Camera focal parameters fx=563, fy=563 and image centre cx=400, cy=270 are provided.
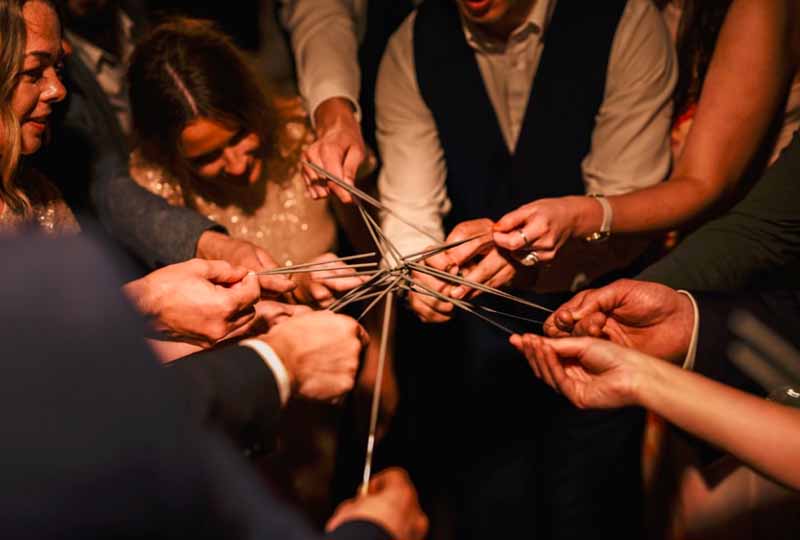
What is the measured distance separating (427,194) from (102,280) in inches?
41.0

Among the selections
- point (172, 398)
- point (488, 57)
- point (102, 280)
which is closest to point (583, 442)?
point (488, 57)

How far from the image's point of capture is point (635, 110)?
4.56 ft

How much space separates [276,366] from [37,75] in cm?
91

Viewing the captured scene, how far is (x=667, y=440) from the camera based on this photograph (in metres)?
1.71

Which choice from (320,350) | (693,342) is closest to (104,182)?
(320,350)

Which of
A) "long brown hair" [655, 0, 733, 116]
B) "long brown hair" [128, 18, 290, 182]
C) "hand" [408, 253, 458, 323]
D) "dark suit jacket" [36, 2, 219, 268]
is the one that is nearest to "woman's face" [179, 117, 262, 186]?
"long brown hair" [128, 18, 290, 182]

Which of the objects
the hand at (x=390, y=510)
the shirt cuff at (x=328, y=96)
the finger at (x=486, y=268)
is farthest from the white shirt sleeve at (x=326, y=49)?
the hand at (x=390, y=510)

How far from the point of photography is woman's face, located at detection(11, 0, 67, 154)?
1.21 m

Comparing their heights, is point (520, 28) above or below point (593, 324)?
above

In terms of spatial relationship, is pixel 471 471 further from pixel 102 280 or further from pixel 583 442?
pixel 102 280

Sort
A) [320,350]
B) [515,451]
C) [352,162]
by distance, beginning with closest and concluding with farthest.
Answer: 1. [320,350]
2. [352,162]
3. [515,451]

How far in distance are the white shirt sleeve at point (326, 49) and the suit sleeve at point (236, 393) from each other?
89 cm

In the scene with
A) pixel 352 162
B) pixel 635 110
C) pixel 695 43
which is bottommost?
pixel 352 162

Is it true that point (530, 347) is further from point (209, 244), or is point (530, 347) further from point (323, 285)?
point (209, 244)
